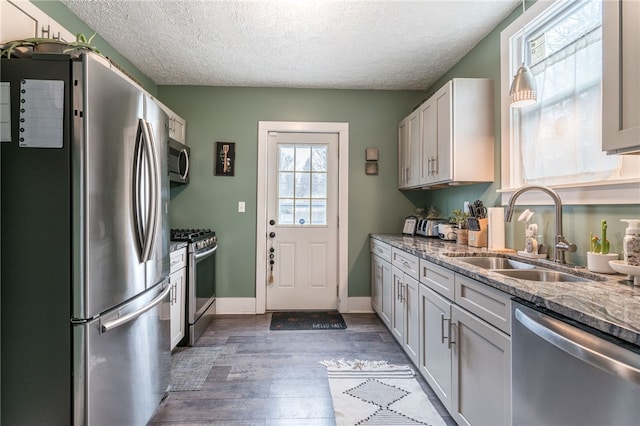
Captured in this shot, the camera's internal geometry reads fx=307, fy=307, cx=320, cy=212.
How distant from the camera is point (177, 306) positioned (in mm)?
2502

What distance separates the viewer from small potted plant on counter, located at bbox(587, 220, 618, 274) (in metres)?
1.35

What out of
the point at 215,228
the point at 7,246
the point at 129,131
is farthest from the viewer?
the point at 215,228

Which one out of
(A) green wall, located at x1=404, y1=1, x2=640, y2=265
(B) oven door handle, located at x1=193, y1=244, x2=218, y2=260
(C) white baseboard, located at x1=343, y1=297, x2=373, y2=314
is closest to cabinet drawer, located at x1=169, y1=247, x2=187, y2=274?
(B) oven door handle, located at x1=193, y1=244, x2=218, y2=260

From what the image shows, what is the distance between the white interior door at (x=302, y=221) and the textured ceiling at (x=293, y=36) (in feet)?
2.45

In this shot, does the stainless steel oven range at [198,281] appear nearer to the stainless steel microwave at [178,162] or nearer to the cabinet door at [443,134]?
the stainless steel microwave at [178,162]

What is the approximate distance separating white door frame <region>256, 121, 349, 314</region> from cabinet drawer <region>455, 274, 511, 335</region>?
2.02m

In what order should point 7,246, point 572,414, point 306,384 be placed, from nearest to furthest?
point 572,414, point 7,246, point 306,384

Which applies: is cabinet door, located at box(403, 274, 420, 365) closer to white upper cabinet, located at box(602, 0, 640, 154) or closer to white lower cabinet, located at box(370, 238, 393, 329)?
white lower cabinet, located at box(370, 238, 393, 329)

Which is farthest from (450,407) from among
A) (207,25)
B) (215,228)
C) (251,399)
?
(207,25)

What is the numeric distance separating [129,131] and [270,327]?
2.29 m

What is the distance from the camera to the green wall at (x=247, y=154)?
3482mm

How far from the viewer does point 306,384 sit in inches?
82.0

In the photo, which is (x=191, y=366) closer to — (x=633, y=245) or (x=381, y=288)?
(x=381, y=288)

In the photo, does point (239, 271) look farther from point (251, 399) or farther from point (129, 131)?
point (129, 131)
